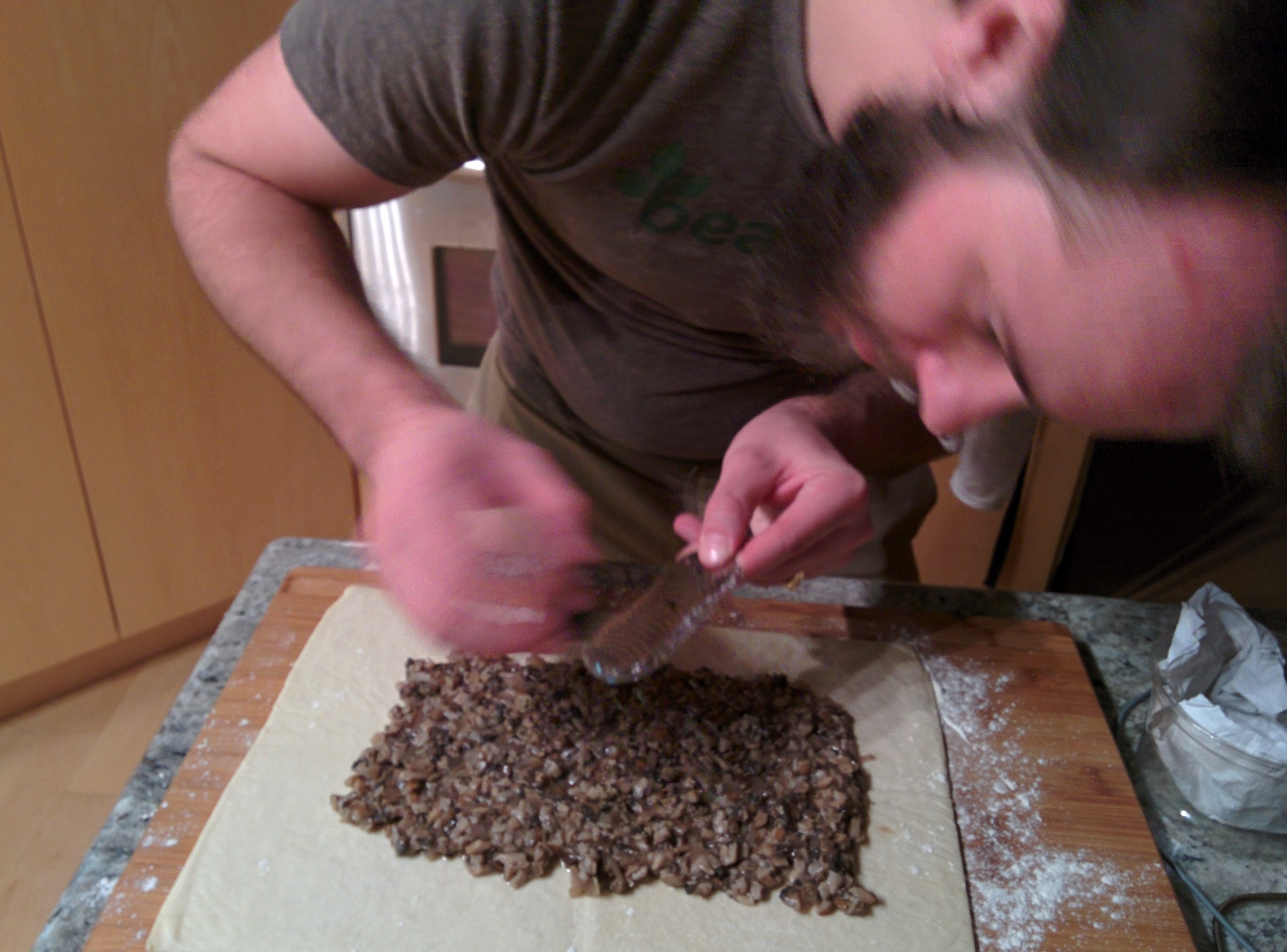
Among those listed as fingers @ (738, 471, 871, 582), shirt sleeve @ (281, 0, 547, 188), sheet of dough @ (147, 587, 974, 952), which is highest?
shirt sleeve @ (281, 0, 547, 188)

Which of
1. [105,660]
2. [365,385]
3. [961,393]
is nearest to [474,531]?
[365,385]

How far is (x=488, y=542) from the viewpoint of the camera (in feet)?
2.15

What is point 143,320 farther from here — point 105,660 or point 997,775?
point 997,775

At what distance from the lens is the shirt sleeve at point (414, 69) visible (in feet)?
2.30

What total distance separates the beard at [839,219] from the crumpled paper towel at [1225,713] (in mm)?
473

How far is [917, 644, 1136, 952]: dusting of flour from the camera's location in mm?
834

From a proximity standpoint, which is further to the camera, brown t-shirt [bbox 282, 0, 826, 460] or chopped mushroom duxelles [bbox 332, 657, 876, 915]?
chopped mushroom duxelles [bbox 332, 657, 876, 915]

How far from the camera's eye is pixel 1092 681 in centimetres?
112

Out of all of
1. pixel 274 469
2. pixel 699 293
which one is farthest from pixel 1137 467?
pixel 274 469

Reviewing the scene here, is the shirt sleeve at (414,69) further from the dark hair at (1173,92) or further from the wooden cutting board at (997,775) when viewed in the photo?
the wooden cutting board at (997,775)

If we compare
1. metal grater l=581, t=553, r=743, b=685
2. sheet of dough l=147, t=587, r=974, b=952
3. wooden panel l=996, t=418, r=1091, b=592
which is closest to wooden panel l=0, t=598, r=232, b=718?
sheet of dough l=147, t=587, r=974, b=952

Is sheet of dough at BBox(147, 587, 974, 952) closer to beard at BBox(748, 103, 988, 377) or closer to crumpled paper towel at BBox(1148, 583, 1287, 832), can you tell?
crumpled paper towel at BBox(1148, 583, 1287, 832)

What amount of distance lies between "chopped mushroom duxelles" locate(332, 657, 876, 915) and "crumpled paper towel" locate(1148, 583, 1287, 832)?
33 centimetres

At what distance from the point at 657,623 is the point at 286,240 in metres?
0.52
